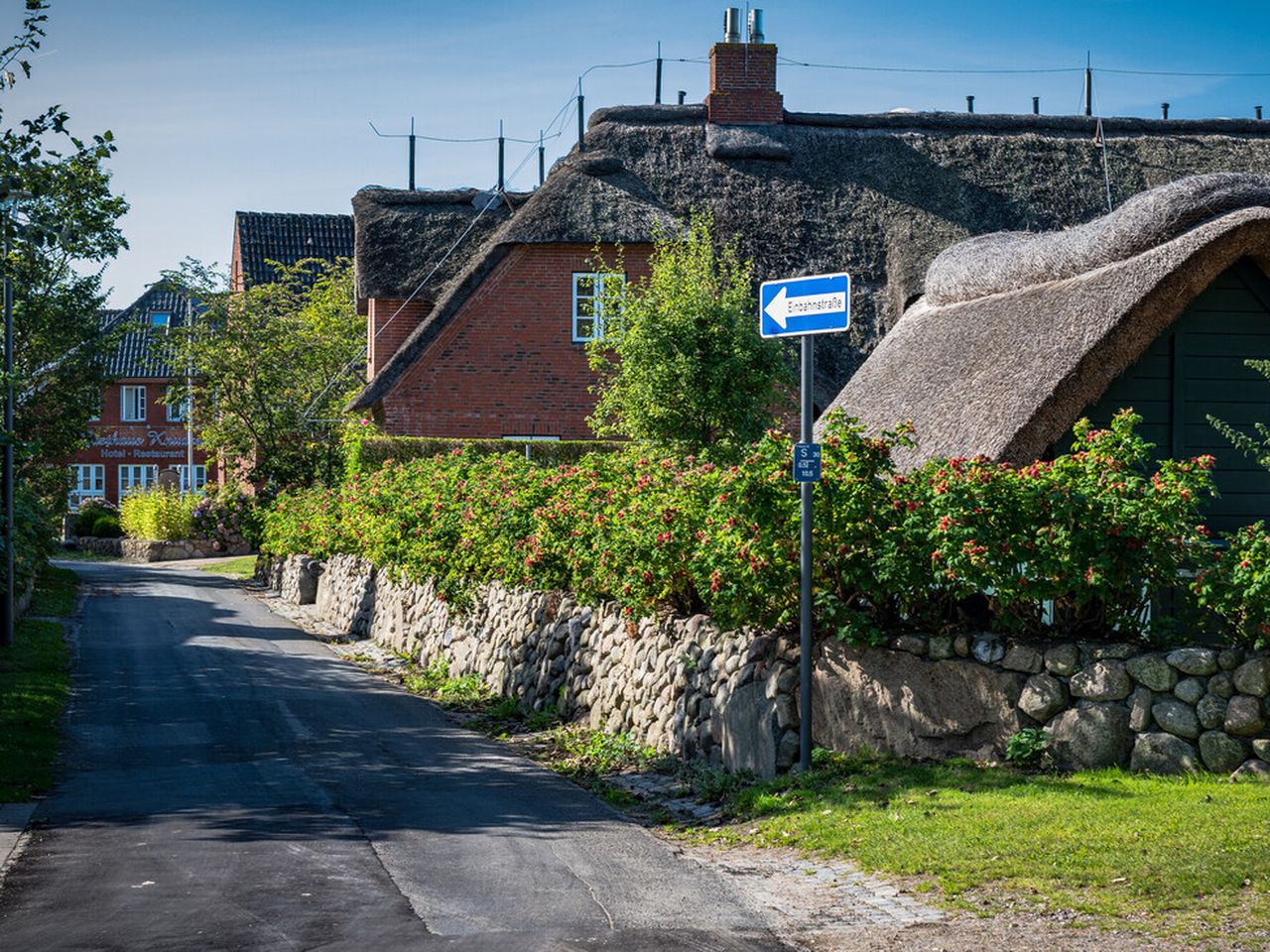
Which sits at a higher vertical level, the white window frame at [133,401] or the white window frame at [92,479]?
the white window frame at [133,401]

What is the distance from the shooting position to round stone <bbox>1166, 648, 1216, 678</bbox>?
805 centimetres

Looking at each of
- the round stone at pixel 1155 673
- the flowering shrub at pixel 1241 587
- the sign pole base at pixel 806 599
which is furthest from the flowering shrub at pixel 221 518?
the flowering shrub at pixel 1241 587

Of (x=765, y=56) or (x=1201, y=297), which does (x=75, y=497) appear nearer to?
(x=765, y=56)

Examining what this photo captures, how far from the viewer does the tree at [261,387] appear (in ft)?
113

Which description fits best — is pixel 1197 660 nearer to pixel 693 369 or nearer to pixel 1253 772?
pixel 1253 772

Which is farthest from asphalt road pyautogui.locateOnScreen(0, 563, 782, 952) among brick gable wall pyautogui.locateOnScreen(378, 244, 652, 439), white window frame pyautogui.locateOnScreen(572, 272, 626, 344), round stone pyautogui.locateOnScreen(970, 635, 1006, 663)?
brick gable wall pyautogui.locateOnScreen(378, 244, 652, 439)

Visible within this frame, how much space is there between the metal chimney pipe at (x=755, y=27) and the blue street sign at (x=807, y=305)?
20537mm

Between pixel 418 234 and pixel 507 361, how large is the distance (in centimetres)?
531

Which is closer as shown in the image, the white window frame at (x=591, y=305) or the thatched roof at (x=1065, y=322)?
the thatched roof at (x=1065, y=322)

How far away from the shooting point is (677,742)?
34.9 ft

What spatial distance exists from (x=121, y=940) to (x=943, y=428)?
8.56m

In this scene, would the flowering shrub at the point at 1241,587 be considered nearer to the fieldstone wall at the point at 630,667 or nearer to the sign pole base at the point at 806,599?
the sign pole base at the point at 806,599

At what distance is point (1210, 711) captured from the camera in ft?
26.4

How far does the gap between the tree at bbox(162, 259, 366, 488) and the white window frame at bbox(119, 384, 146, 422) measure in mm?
25686
